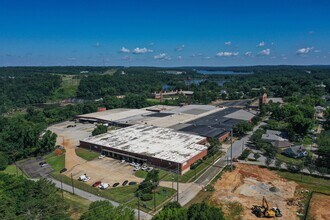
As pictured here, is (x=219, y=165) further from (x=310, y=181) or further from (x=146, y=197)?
(x=146, y=197)

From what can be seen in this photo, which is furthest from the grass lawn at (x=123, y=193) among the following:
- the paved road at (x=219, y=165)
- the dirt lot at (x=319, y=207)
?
the dirt lot at (x=319, y=207)

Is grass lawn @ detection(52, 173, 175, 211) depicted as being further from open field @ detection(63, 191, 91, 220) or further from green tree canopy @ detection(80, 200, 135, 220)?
green tree canopy @ detection(80, 200, 135, 220)

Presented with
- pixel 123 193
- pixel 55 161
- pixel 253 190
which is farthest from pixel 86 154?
pixel 253 190

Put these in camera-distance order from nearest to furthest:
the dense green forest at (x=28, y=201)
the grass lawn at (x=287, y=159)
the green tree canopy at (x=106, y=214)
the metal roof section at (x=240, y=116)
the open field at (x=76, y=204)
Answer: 1. the green tree canopy at (x=106, y=214)
2. the dense green forest at (x=28, y=201)
3. the open field at (x=76, y=204)
4. the grass lawn at (x=287, y=159)
5. the metal roof section at (x=240, y=116)

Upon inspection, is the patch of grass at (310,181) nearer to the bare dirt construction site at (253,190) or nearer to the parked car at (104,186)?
the bare dirt construction site at (253,190)

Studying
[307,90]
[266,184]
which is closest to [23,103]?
[266,184]

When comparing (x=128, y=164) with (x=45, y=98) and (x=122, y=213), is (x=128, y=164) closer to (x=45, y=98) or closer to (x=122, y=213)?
(x=122, y=213)
